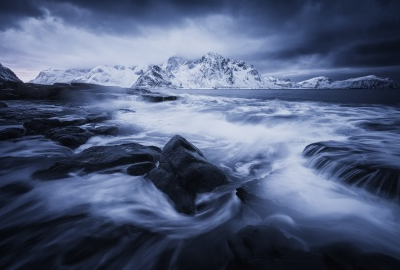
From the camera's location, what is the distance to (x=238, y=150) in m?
8.73

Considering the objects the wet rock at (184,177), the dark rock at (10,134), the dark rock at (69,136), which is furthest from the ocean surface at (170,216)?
the dark rock at (10,134)

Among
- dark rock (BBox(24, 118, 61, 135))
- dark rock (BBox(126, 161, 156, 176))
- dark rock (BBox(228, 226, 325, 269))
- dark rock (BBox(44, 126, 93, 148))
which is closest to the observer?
dark rock (BBox(228, 226, 325, 269))

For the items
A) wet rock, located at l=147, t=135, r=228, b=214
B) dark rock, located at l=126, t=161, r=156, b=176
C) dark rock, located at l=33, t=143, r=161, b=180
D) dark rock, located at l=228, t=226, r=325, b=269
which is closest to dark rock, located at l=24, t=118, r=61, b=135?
dark rock, located at l=33, t=143, r=161, b=180

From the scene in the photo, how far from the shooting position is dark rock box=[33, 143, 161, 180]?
5617 millimetres

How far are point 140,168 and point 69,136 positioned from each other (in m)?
4.18

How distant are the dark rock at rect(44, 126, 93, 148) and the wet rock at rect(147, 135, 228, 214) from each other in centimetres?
448

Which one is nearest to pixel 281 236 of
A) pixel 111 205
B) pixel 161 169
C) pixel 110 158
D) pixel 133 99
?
pixel 161 169

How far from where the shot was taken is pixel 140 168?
5.69 metres

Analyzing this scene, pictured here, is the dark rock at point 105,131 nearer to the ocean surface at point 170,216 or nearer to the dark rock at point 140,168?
the ocean surface at point 170,216

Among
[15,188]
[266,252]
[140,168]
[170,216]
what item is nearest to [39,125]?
[15,188]

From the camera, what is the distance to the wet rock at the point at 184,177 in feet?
14.2

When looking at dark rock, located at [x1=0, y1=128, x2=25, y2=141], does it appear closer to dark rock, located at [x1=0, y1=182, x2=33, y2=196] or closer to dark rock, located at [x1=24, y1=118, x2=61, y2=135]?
dark rock, located at [x1=24, y1=118, x2=61, y2=135]

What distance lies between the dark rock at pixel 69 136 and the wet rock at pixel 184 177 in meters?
4.48

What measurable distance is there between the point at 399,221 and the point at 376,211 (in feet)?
1.09
